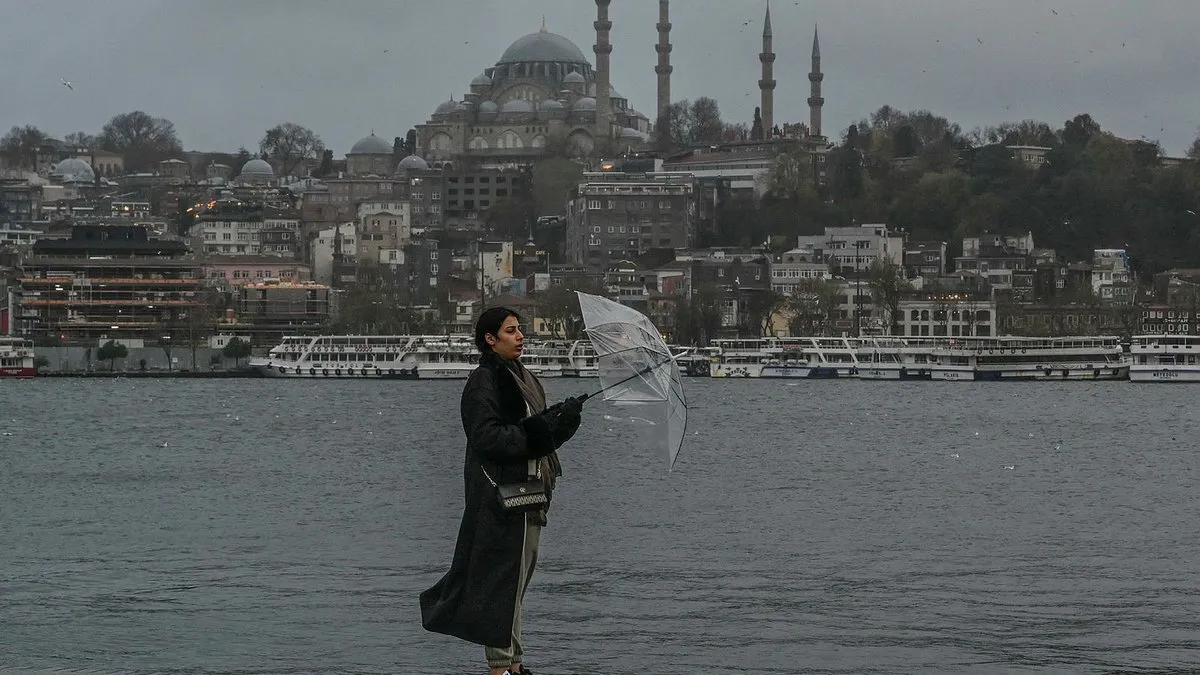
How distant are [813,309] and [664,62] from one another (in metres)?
55.3

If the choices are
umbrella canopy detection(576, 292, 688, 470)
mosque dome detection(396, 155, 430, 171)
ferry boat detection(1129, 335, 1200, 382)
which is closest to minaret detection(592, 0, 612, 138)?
mosque dome detection(396, 155, 430, 171)

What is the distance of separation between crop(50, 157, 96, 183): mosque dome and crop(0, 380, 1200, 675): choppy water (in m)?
114

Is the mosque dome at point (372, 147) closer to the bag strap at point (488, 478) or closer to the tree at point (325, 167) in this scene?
the tree at point (325, 167)

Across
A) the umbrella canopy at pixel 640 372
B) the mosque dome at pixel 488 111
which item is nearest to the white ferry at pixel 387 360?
the umbrella canopy at pixel 640 372

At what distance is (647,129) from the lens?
154m

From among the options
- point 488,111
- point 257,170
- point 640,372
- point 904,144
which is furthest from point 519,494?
point 257,170

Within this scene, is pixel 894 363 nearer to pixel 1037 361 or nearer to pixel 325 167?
pixel 1037 361

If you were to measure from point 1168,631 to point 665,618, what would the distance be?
2666 millimetres

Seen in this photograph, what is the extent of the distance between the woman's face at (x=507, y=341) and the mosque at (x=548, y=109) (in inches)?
5014

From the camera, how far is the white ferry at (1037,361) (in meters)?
74.3

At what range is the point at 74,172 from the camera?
159 metres

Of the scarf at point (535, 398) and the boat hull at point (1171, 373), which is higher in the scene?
the scarf at point (535, 398)

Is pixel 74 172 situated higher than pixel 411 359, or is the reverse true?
pixel 74 172

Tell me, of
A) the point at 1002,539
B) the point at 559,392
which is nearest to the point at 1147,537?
the point at 1002,539
